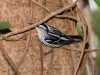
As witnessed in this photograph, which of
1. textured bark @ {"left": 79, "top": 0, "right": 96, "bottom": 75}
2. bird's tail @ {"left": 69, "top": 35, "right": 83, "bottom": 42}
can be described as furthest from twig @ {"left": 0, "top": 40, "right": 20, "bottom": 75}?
textured bark @ {"left": 79, "top": 0, "right": 96, "bottom": 75}

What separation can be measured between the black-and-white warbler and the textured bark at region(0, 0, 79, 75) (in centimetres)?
4

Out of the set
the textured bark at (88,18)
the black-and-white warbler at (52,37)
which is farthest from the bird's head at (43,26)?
the textured bark at (88,18)

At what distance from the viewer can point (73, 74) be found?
2289mm

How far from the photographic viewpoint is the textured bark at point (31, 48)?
213 cm

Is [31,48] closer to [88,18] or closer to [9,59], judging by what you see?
[9,59]

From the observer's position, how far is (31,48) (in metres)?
2.17

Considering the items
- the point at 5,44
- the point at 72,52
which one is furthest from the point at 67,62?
the point at 5,44

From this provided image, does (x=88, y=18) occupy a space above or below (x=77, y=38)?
above

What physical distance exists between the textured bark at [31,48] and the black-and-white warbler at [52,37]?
4cm

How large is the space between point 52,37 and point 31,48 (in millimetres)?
165

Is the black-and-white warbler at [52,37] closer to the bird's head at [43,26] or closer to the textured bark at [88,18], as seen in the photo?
the bird's head at [43,26]

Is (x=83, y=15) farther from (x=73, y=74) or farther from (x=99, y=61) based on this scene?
(x=99, y=61)

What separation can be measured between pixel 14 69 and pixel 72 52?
475mm

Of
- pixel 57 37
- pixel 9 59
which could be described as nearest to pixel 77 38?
pixel 57 37
